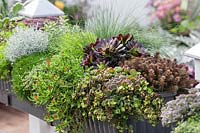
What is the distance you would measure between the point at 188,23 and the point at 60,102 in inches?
57.3

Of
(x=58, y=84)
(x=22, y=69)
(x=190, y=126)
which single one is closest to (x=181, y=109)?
(x=190, y=126)

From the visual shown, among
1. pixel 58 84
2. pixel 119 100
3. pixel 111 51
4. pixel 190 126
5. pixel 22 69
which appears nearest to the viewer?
pixel 190 126

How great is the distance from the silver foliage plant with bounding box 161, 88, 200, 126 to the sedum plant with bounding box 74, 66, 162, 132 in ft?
0.69

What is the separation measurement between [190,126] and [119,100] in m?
0.47

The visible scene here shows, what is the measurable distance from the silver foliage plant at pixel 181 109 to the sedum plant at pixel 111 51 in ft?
2.29

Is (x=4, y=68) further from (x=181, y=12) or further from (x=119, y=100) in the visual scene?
(x=181, y=12)

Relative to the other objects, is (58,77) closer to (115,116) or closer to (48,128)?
(115,116)

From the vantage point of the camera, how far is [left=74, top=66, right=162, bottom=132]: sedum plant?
171 centimetres

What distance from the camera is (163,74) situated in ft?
6.00

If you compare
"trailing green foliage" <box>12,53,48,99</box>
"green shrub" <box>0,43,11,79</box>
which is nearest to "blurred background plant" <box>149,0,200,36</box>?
"trailing green foliage" <box>12,53,48,99</box>

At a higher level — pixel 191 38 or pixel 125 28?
pixel 125 28

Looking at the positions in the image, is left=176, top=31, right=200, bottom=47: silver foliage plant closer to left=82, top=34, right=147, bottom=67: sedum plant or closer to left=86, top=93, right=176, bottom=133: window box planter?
left=86, top=93, right=176, bottom=133: window box planter

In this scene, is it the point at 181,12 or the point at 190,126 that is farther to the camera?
the point at 190,126

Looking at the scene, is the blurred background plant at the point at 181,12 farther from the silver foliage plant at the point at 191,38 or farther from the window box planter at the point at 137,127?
the window box planter at the point at 137,127
